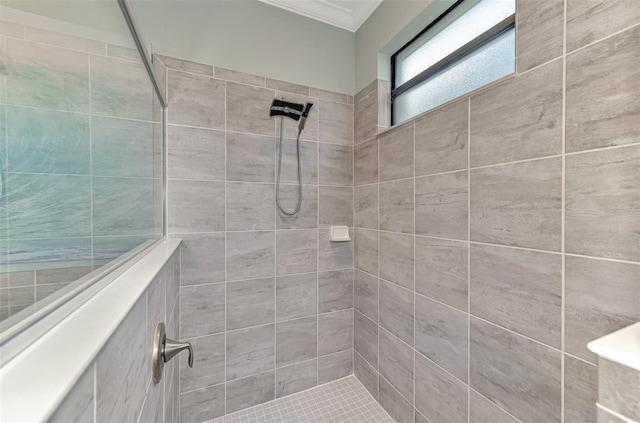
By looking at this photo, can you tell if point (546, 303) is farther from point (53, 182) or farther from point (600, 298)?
point (53, 182)

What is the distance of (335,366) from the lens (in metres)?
1.70

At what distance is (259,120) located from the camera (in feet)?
4.90

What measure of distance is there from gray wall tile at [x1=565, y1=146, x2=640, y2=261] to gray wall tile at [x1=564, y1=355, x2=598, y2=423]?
1.07ft

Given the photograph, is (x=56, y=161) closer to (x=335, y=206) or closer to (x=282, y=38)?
(x=335, y=206)

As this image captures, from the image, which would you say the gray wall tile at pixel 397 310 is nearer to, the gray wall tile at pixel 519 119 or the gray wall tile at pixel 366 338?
the gray wall tile at pixel 366 338

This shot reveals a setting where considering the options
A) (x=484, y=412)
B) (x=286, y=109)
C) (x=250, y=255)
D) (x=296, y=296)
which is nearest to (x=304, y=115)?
(x=286, y=109)

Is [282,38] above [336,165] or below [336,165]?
above

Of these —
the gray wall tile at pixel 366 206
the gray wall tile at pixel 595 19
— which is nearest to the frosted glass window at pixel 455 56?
the gray wall tile at pixel 595 19

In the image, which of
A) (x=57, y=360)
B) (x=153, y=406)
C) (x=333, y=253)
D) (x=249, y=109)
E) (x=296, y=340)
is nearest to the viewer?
(x=57, y=360)

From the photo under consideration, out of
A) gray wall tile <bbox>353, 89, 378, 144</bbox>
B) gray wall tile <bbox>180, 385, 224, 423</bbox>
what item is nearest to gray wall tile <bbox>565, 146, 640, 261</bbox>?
gray wall tile <bbox>353, 89, 378, 144</bbox>

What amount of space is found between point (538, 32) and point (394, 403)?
1.77 m

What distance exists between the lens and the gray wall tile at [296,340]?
5.08 ft

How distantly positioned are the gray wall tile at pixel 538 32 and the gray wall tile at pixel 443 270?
0.68 metres

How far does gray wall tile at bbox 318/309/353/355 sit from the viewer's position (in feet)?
5.44
